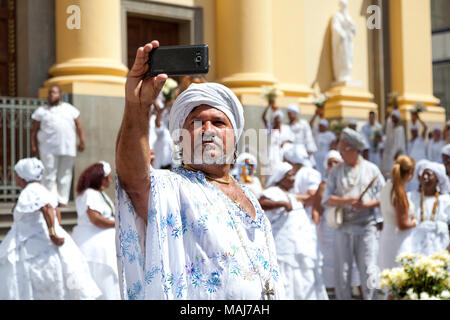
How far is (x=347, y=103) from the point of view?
15.8 metres

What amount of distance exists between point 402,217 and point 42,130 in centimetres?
472

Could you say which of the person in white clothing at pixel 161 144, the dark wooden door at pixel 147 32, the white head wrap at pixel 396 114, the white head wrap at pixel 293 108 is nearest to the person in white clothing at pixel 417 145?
the white head wrap at pixel 396 114

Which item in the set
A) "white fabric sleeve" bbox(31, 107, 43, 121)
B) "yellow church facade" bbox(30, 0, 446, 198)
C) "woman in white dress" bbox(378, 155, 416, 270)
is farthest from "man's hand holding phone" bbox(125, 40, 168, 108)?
"yellow church facade" bbox(30, 0, 446, 198)

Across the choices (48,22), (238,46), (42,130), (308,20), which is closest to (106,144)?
(42,130)

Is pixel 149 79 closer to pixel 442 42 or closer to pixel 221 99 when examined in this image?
pixel 221 99

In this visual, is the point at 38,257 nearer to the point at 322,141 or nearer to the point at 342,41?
the point at 322,141

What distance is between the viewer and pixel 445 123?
17.6 metres

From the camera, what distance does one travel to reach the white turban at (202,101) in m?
2.81

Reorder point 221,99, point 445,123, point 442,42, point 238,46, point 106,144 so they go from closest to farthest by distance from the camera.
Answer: point 221,99, point 106,144, point 238,46, point 445,123, point 442,42

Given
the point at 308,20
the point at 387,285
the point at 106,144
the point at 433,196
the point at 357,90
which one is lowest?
the point at 387,285

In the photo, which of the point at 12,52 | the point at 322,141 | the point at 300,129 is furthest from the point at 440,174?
the point at 12,52

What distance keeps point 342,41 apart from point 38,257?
10150mm

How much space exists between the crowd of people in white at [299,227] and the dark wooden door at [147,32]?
5.49m

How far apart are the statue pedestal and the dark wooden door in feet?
11.6
